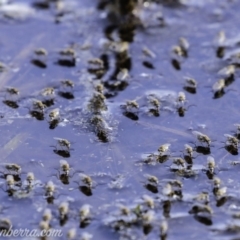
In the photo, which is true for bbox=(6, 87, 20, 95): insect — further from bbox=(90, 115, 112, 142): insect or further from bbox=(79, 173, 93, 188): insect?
bbox=(79, 173, 93, 188): insect

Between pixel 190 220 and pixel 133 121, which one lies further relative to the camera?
pixel 133 121

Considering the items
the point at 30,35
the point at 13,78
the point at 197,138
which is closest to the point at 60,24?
the point at 30,35

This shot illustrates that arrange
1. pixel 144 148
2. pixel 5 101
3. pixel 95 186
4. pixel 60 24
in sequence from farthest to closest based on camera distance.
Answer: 1. pixel 60 24
2. pixel 5 101
3. pixel 144 148
4. pixel 95 186

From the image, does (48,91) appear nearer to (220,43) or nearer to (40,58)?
(40,58)

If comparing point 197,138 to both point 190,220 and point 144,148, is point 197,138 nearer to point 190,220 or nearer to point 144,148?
point 144,148

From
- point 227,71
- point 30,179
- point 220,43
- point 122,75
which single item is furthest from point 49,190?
point 220,43

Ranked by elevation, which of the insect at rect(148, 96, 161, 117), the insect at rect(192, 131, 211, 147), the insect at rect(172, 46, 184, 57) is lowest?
the insect at rect(148, 96, 161, 117)

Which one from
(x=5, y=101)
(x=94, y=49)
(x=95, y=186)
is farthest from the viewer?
(x=94, y=49)

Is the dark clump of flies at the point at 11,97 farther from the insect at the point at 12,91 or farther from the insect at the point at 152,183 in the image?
the insect at the point at 152,183

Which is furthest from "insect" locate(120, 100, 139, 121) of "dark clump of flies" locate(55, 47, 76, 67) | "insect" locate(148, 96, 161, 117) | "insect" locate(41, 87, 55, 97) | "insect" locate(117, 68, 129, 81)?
"dark clump of flies" locate(55, 47, 76, 67)
